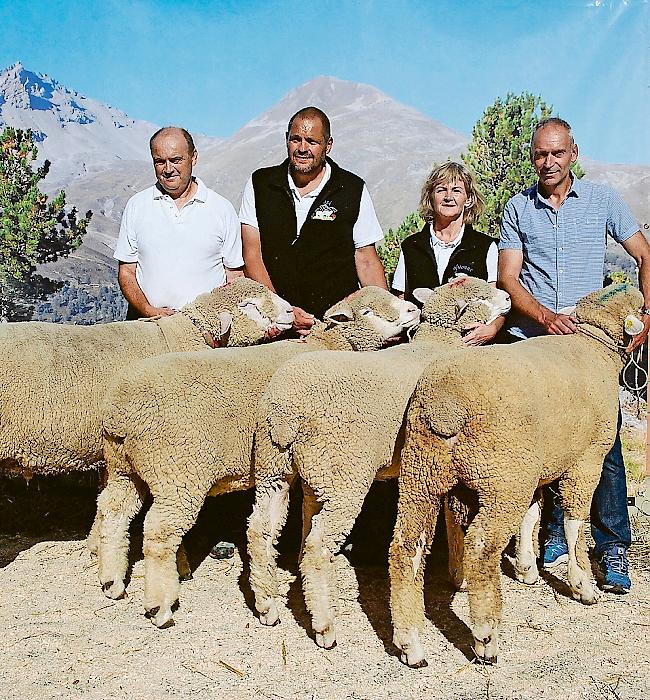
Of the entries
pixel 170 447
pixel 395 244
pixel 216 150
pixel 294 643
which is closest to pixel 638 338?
pixel 294 643

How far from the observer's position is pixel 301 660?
327 centimetres

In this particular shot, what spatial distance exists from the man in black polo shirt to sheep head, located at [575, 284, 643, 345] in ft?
4.83

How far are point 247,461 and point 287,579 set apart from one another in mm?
975

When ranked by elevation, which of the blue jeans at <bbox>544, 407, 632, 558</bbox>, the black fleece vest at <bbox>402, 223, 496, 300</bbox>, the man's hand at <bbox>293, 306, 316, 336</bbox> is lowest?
the blue jeans at <bbox>544, 407, 632, 558</bbox>

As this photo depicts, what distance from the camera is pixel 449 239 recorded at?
4766mm

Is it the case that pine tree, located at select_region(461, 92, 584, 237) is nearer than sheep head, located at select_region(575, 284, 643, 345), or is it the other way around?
sheep head, located at select_region(575, 284, 643, 345)

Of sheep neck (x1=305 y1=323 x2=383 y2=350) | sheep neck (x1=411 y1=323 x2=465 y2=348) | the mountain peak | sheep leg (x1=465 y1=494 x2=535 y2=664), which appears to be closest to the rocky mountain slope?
the mountain peak

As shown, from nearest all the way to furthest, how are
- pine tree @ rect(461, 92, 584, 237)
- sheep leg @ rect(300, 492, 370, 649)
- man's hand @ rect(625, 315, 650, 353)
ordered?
1. sheep leg @ rect(300, 492, 370, 649)
2. man's hand @ rect(625, 315, 650, 353)
3. pine tree @ rect(461, 92, 584, 237)

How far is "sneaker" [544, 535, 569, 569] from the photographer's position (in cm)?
446

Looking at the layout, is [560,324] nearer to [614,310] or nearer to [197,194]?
[614,310]

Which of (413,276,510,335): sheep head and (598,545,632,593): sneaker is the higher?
(413,276,510,335): sheep head

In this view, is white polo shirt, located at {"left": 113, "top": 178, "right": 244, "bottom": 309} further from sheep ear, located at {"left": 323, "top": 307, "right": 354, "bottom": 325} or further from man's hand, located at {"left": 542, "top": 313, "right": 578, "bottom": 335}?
man's hand, located at {"left": 542, "top": 313, "right": 578, "bottom": 335}

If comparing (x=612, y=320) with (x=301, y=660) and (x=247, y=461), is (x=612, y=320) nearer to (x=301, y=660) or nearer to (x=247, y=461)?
(x=247, y=461)

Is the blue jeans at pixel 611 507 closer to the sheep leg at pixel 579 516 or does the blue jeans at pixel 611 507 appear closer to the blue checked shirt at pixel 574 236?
the sheep leg at pixel 579 516
